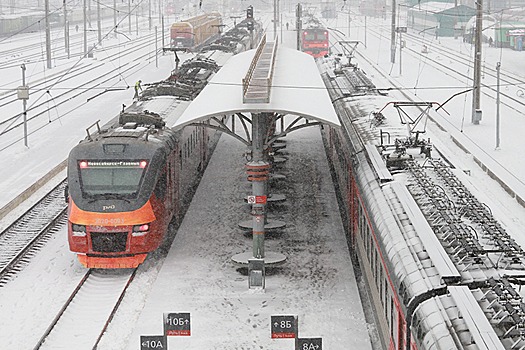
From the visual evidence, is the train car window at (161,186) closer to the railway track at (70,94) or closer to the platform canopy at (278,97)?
the platform canopy at (278,97)

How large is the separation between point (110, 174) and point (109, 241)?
58.4 inches

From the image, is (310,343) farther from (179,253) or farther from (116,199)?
(179,253)

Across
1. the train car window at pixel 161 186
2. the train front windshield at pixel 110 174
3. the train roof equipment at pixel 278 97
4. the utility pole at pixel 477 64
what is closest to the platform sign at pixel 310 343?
the train roof equipment at pixel 278 97

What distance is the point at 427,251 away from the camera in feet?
37.1

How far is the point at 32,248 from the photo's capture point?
71.9 ft

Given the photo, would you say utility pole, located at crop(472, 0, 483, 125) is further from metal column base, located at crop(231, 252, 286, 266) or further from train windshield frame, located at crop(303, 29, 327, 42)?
train windshield frame, located at crop(303, 29, 327, 42)

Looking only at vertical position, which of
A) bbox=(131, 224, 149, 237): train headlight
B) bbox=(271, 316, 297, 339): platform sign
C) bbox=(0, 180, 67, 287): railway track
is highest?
bbox=(131, 224, 149, 237): train headlight

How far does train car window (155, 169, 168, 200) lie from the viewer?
19812 millimetres

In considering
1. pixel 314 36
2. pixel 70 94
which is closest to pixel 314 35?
pixel 314 36

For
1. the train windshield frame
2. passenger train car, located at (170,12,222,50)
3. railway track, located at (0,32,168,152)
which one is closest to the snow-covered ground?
railway track, located at (0,32,168,152)

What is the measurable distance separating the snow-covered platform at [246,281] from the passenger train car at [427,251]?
0.97 meters

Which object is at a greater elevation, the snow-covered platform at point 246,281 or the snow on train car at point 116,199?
the snow on train car at point 116,199

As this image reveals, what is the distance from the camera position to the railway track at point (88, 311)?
16.1 metres

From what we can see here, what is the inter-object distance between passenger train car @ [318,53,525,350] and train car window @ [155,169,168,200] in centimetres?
431
